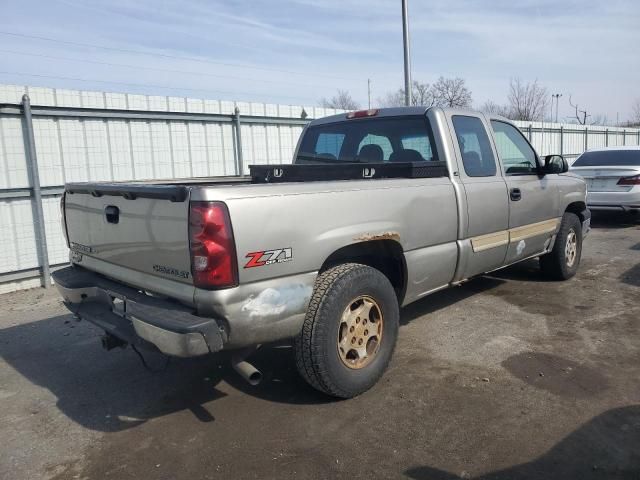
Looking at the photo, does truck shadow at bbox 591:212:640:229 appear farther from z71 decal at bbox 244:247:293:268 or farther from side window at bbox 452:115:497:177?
z71 decal at bbox 244:247:293:268

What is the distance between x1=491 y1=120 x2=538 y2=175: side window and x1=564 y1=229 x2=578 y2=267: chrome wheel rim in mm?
1347

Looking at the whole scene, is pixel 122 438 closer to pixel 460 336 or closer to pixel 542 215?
pixel 460 336

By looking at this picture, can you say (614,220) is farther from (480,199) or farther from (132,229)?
(132,229)

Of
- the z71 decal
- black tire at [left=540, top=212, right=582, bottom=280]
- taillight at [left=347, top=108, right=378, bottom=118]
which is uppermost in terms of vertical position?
taillight at [left=347, top=108, right=378, bottom=118]

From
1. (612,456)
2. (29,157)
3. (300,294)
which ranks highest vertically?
(29,157)

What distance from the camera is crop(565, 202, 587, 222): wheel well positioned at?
650 centimetres

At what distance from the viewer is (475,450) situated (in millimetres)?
3025

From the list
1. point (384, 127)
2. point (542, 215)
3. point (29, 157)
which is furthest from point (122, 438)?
point (29, 157)

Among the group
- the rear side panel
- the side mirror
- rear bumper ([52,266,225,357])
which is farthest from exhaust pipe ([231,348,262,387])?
the side mirror

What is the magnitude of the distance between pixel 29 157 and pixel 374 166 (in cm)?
517

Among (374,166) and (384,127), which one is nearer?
(374,166)

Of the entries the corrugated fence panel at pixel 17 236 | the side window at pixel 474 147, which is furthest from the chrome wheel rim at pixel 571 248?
the corrugated fence panel at pixel 17 236

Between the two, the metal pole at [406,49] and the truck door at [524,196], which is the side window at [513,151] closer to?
the truck door at [524,196]

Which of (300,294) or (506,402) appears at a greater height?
(300,294)
